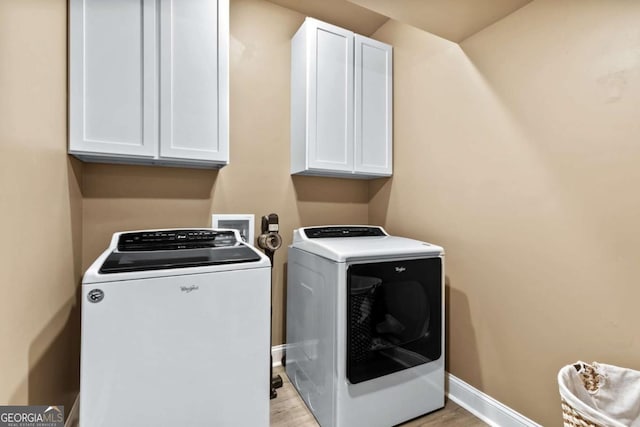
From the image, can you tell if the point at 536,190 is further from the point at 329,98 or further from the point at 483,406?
the point at 329,98

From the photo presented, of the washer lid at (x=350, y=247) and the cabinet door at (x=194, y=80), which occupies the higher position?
the cabinet door at (x=194, y=80)

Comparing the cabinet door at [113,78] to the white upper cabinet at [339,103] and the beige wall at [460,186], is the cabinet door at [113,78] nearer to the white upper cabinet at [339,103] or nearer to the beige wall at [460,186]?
the beige wall at [460,186]

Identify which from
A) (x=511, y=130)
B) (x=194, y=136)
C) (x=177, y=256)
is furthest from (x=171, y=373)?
(x=511, y=130)

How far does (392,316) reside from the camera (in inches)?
62.4

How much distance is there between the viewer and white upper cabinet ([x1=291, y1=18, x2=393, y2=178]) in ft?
6.75

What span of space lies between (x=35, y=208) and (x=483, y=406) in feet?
7.55

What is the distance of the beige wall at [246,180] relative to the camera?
5.74ft

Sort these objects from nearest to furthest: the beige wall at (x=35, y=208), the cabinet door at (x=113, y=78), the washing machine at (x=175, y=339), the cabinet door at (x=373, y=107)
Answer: the beige wall at (x=35, y=208) < the washing machine at (x=175, y=339) < the cabinet door at (x=113, y=78) < the cabinet door at (x=373, y=107)

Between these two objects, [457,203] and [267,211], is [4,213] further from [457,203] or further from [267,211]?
[457,203]

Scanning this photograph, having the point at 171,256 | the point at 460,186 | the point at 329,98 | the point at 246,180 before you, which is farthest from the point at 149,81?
the point at 460,186

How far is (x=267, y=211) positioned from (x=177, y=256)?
97 centimetres

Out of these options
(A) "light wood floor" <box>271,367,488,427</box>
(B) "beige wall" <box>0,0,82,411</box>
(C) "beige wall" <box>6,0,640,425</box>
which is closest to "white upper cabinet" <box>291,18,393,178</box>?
(C) "beige wall" <box>6,0,640,425</box>

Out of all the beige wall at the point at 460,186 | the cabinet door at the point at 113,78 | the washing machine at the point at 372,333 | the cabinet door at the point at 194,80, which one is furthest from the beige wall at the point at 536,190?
the cabinet door at the point at 113,78

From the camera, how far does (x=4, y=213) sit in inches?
34.4
